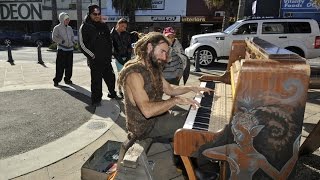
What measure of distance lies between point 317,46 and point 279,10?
12006mm

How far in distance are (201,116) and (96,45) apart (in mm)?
3430

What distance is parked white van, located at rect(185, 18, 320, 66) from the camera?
11.2m

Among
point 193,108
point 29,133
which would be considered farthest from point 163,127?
point 29,133

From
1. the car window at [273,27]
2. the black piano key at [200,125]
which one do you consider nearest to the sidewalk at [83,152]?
the black piano key at [200,125]

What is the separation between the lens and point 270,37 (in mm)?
11484

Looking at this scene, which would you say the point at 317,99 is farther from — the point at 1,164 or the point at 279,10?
the point at 279,10

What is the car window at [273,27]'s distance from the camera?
1142 centimetres

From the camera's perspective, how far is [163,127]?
9.90 feet

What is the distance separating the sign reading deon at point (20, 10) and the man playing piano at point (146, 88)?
32610 millimetres

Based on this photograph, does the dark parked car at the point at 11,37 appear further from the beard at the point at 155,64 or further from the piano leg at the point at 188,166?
the piano leg at the point at 188,166

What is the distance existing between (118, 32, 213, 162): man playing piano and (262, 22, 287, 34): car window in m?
9.75

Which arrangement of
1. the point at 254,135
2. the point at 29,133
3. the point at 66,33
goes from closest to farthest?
the point at 254,135
the point at 29,133
the point at 66,33

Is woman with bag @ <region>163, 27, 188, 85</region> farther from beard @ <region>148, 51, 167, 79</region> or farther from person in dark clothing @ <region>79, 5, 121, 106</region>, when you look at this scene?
beard @ <region>148, 51, 167, 79</region>

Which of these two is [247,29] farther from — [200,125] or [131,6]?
[131,6]
